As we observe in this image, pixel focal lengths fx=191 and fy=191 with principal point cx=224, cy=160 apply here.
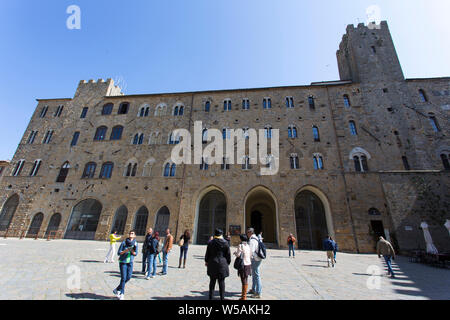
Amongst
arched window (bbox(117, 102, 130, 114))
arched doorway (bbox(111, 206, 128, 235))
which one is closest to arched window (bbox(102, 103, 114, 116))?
arched window (bbox(117, 102, 130, 114))

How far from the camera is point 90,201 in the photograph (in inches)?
790

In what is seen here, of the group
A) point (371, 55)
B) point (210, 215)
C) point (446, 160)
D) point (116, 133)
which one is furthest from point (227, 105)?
point (446, 160)

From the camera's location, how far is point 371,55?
22094 mm

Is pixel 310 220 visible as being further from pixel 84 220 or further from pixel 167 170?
pixel 84 220

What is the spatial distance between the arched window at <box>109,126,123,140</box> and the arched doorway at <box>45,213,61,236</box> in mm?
9604

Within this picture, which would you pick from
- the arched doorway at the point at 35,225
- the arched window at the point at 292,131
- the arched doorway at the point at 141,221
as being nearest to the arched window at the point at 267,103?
the arched window at the point at 292,131

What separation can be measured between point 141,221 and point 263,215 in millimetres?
13799

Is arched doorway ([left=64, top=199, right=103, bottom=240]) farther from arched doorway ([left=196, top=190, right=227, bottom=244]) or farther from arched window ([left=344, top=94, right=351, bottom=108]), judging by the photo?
arched window ([left=344, top=94, right=351, bottom=108])

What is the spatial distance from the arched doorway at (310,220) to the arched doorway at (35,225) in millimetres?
25495

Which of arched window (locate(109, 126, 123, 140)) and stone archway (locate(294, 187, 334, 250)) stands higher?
arched window (locate(109, 126, 123, 140))

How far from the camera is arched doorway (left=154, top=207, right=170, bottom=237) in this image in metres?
18.2

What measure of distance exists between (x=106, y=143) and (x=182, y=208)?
1227 cm
